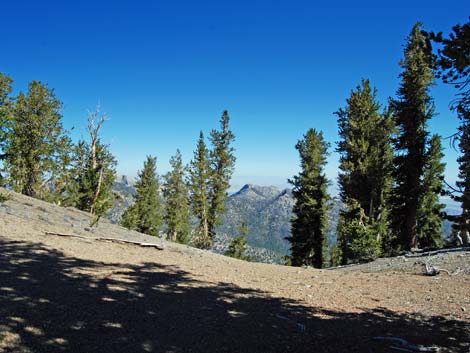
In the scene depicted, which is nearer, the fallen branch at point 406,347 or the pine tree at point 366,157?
the fallen branch at point 406,347

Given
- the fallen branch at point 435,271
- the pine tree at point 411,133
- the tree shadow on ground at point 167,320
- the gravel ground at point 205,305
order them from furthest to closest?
the pine tree at point 411,133, the fallen branch at point 435,271, the gravel ground at point 205,305, the tree shadow on ground at point 167,320

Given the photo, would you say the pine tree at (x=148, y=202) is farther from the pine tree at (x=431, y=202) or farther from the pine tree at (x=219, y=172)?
the pine tree at (x=431, y=202)

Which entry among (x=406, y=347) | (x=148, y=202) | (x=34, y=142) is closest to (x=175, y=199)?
(x=148, y=202)

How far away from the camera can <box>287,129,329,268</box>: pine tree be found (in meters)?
32.4

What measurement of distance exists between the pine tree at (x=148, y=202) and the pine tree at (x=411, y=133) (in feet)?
104

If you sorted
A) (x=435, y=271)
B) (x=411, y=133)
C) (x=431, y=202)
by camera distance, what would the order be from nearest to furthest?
(x=435, y=271) → (x=411, y=133) → (x=431, y=202)

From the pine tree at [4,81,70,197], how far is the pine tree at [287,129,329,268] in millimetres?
26098

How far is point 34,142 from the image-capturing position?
107 ft

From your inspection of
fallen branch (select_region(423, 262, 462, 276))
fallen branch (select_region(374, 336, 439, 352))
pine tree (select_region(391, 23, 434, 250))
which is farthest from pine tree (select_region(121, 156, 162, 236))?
fallen branch (select_region(374, 336, 439, 352))

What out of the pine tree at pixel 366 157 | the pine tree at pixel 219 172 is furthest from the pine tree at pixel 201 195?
the pine tree at pixel 366 157

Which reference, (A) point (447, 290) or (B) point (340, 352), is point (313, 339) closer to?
(B) point (340, 352)

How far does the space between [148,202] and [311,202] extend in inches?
963

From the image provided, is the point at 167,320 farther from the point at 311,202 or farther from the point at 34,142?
the point at 34,142

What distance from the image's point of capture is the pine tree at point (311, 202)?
3241 centimetres
